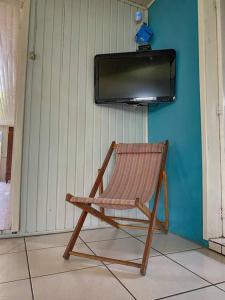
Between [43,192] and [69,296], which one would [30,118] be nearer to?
[43,192]

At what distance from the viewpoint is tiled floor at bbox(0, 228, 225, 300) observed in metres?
0.95

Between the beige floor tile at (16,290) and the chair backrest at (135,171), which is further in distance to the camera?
the chair backrest at (135,171)

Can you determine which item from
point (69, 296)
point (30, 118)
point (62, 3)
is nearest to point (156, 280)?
point (69, 296)

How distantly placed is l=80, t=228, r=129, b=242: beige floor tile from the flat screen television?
1131 mm

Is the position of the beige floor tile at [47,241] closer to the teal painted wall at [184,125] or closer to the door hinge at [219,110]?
the teal painted wall at [184,125]

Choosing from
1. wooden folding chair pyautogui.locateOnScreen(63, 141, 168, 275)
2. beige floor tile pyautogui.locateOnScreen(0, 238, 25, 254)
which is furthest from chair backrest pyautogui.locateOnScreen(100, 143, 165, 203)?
beige floor tile pyautogui.locateOnScreen(0, 238, 25, 254)

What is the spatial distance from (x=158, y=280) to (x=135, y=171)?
82 cm

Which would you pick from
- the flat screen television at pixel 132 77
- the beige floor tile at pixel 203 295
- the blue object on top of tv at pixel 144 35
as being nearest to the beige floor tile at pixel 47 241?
the beige floor tile at pixel 203 295

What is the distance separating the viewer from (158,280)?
106 centimetres

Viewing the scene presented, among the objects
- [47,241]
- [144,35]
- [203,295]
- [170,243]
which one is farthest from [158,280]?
[144,35]

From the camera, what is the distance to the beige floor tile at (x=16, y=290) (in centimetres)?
91

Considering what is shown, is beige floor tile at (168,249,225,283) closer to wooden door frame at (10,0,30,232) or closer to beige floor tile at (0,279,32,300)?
beige floor tile at (0,279,32,300)

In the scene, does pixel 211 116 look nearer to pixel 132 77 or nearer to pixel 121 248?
pixel 132 77

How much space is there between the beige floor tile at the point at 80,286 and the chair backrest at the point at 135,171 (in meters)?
0.54
